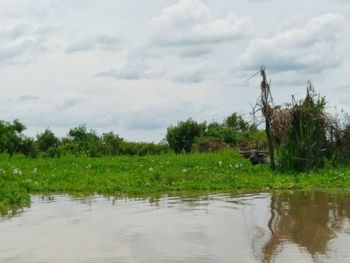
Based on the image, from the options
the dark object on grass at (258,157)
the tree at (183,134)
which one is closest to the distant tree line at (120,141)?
the tree at (183,134)

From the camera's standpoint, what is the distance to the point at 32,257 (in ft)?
28.1

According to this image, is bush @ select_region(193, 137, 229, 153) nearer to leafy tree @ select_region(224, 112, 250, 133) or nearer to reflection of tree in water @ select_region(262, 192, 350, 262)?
leafy tree @ select_region(224, 112, 250, 133)

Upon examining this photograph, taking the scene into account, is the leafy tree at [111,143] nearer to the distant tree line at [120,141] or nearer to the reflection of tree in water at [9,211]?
the distant tree line at [120,141]

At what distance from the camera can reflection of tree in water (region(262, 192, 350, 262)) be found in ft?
29.5

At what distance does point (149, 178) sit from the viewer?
1870 cm

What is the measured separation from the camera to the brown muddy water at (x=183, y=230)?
8.49 m

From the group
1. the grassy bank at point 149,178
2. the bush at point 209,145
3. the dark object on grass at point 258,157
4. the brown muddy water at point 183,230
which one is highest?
the bush at point 209,145

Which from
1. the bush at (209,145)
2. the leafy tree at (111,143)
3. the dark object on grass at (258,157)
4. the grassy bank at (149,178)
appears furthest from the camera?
the leafy tree at (111,143)

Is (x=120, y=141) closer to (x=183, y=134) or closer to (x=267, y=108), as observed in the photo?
(x=183, y=134)

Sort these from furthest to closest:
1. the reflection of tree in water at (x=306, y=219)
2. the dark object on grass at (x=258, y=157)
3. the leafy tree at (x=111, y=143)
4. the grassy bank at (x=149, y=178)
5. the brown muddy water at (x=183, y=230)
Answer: the leafy tree at (x=111, y=143) → the dark object on grass at (x=258, y=157) → the grassy bank at (x=149, y=178) → the reflection of tree in water at (x=306, y=219) → the brown muddy water at (x=183, y=230)

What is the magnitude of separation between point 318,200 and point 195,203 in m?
2.86

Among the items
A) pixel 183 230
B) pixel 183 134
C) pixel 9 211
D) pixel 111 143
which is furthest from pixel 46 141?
pixel 183 230

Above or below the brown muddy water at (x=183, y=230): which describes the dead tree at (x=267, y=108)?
above

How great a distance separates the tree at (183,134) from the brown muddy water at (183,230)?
24856 mm
